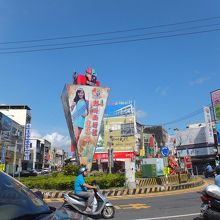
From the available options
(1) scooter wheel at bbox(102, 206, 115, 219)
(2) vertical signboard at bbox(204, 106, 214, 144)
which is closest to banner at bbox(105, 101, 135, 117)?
(2) vertical signboard at bbox(204, 106, 214, 144)

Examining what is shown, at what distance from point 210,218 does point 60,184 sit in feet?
42.5

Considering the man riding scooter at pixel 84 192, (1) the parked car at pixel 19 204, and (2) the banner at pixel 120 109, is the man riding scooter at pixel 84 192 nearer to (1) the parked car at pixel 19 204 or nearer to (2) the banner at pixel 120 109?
(1) the parked car at pixel 19 204

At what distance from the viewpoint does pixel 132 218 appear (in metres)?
9.12

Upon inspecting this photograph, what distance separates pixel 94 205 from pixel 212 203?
137 inches

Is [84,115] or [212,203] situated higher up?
[84,115]

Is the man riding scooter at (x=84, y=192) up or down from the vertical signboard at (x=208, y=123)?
down

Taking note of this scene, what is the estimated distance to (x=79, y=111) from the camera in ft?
127

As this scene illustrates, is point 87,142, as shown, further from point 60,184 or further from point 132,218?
point 132,218

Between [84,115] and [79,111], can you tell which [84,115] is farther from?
[79,111]

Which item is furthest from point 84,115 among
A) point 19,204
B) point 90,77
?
point 19,204

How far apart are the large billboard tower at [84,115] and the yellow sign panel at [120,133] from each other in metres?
33.6

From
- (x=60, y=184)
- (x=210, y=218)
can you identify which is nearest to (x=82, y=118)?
(x=60, y=184)

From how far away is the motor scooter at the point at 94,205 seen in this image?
8664 mm

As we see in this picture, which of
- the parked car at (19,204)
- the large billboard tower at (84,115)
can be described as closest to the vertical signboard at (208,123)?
the large billboard tower at (84,115)
